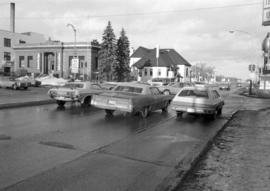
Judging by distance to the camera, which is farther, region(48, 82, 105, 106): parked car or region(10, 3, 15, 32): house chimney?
region(10, 3, 15, 32): house chimney

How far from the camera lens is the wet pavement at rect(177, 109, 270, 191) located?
512 cm

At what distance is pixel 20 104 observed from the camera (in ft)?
57.6

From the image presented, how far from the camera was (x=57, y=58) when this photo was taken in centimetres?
7162

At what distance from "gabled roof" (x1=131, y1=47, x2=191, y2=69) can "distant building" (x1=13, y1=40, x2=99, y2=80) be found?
20.5m

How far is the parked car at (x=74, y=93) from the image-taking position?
17.3m

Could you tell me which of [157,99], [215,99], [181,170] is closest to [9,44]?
[157,99]

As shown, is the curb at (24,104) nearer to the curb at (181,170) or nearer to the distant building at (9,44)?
the curb at (181,170)

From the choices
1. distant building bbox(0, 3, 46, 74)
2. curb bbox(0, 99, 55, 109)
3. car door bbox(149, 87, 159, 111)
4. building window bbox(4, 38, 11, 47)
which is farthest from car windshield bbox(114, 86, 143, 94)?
building window bbox(4, 38, 11, 47)

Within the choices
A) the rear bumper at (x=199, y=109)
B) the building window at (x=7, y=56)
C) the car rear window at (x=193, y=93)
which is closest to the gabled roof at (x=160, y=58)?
the building window at (x=7, y=56)

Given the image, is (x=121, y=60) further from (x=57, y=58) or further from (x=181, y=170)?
(x=181, y=170)

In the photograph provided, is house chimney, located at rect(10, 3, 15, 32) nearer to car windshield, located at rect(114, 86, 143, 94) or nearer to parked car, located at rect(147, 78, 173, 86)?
parked car, located at rect(147, 78, 173, 86)

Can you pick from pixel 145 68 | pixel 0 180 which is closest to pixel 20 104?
pixel 0 180

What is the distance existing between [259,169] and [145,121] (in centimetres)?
746

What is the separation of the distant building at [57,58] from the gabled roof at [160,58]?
20.5 metres
